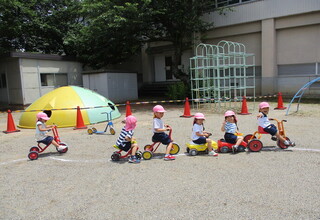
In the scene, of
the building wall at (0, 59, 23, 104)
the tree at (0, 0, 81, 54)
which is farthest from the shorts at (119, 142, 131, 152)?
the tree at (0, 0, 81, 54)

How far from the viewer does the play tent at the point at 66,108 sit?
10477 mm

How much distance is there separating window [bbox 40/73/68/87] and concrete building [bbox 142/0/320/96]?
33.6 ft

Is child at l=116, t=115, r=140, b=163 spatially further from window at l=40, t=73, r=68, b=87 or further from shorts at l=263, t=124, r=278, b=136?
window at l=40, t=73, r=68, b=87

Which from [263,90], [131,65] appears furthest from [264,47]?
[131,65]

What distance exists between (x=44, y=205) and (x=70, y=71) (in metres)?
17.2

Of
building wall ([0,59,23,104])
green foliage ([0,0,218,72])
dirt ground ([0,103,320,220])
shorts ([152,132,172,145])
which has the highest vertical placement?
green foliage ([0,0,218,72])

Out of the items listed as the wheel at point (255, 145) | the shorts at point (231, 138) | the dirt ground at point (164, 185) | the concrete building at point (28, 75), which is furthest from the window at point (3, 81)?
the wheel at point (255, 145)

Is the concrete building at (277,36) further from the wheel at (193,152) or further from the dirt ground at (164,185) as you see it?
the wheel at (193,152)

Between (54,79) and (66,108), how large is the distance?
9.43 metres

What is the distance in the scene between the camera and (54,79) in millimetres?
18953

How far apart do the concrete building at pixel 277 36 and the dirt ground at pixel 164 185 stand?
37.6 feet

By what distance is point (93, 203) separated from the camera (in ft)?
13.0

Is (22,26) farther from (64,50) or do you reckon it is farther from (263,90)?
(263,90)

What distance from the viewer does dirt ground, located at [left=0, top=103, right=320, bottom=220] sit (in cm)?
363
